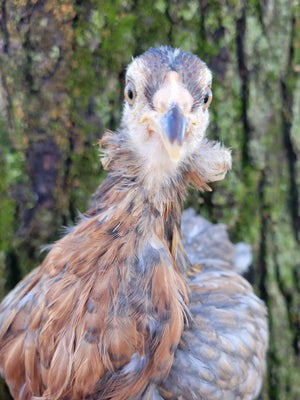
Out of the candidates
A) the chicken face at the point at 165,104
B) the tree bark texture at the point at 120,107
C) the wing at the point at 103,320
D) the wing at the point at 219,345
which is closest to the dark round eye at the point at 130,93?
the chicken face at the point at 165,104

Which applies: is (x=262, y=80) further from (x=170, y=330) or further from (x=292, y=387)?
(x=292, y=387)

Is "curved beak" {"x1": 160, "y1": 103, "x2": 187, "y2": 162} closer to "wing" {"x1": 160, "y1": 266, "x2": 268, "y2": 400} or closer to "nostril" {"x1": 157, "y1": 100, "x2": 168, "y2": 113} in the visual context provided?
"nostril" {"x1": 157, "y1": 100, "x2": 168, "y2": 113}

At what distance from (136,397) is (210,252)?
912 millimetres

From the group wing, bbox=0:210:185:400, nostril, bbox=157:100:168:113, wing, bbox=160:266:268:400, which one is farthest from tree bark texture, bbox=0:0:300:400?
nostril, bbox=157:100:168:113

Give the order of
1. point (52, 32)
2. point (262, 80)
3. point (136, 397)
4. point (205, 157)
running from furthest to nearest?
1. point (262, 80)
2. point (52, 32)
3. point (205, 157)
4. point (136, 397)

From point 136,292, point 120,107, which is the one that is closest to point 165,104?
point 136,292

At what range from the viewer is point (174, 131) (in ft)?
3.98

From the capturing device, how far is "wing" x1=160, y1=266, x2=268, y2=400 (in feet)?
4.85

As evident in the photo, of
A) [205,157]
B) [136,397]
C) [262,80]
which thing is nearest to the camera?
[136,397]

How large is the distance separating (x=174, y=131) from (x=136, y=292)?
0.56 meters

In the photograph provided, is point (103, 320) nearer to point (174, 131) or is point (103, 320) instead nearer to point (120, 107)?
point (174, 131)

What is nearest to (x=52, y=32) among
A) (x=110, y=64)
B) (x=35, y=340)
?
(x=110, y=64)

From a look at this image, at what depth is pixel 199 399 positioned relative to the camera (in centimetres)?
147

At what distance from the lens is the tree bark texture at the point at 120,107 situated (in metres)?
1.95
